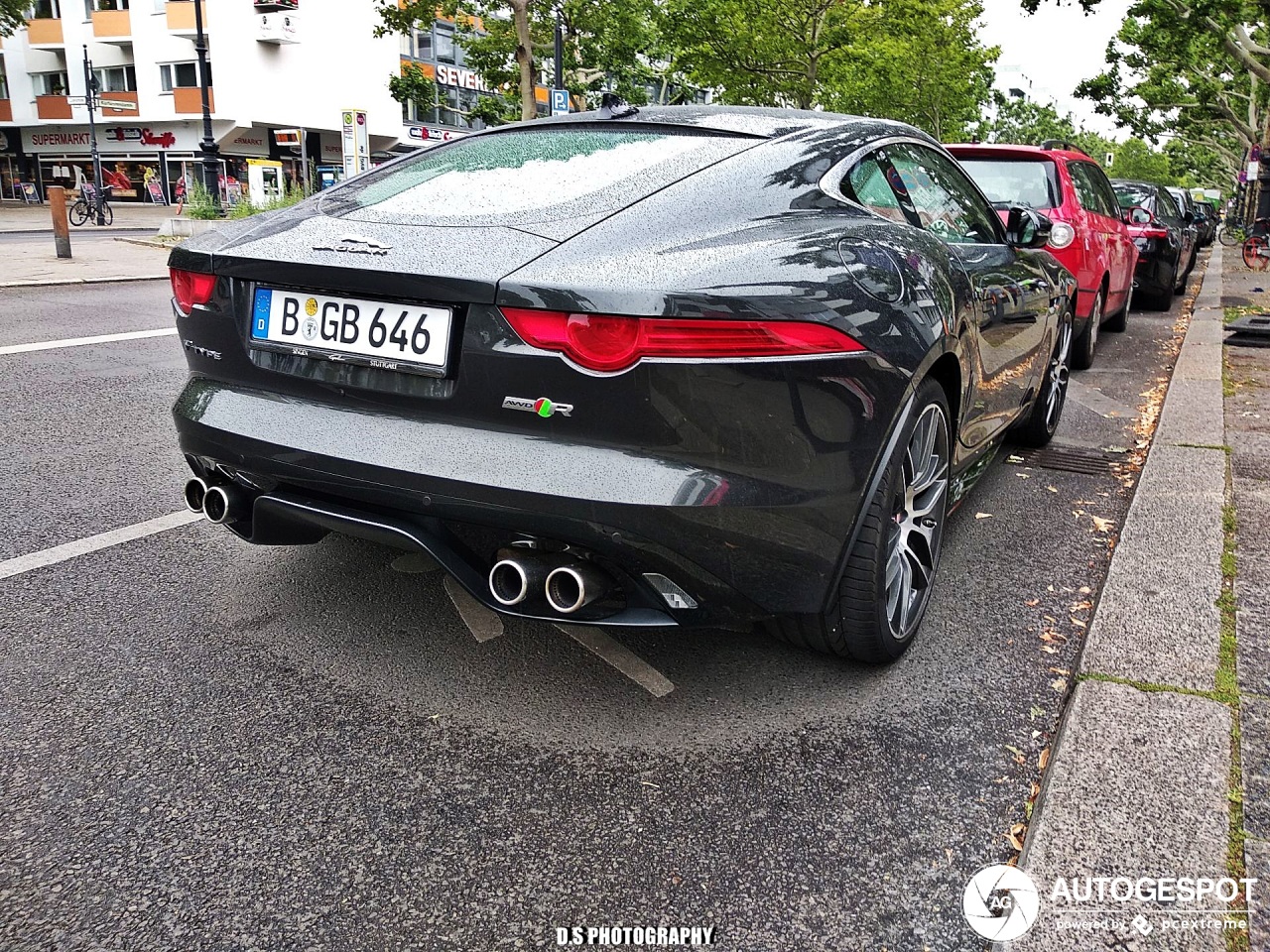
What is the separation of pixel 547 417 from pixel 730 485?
0.41 metres

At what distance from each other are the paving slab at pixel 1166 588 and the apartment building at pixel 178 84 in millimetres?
46574

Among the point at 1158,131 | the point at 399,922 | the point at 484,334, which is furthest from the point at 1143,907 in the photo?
the point at 1158,131

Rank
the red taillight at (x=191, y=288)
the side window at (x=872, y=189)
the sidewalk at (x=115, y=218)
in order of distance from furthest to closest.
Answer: the sidewalk at (x=115, y=218), the side window at (x=872, y=189), the red taillight at (x=191, y=288)

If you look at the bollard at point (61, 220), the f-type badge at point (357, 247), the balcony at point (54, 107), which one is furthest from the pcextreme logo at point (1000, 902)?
the balcony at point (54, 107)

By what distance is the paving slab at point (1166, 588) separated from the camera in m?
2.93

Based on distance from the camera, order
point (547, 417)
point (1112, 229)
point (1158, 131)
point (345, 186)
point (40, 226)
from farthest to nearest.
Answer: point (1158, 131) < point (40, 226) < point (1112, 229) < point (345, 186) < point (547, 417)

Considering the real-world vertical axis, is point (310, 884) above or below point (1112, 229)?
below

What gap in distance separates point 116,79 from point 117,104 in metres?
3.19

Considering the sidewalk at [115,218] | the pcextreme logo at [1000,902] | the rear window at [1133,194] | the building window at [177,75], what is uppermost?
the building window at [177,75]

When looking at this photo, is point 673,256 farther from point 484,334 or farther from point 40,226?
point 40,226

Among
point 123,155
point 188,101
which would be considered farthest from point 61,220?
point 123,155

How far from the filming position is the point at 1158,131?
54.0m

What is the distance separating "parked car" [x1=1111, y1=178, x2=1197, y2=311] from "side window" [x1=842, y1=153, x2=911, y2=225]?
9655mm

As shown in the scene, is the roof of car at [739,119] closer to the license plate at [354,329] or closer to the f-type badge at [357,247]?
the f-type badge at [357,247]
